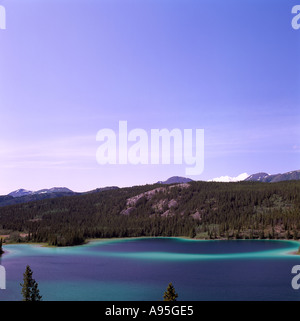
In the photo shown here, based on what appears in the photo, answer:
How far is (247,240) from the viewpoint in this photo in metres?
172

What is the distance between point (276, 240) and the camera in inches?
6609

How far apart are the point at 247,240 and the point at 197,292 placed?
11767cm

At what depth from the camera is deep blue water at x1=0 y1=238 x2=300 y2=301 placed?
205 feet

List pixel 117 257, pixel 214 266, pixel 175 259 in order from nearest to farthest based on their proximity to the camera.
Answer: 1. pixel 214 266
2. pixel 175 259
3. pixel 117 257

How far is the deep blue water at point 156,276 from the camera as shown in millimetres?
62516

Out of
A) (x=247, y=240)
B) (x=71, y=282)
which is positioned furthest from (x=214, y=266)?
(x=247, y=240)

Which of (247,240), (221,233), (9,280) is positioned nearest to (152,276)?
(9,280)

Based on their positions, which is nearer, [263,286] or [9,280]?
[263,286]

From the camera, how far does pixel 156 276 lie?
8112cm
